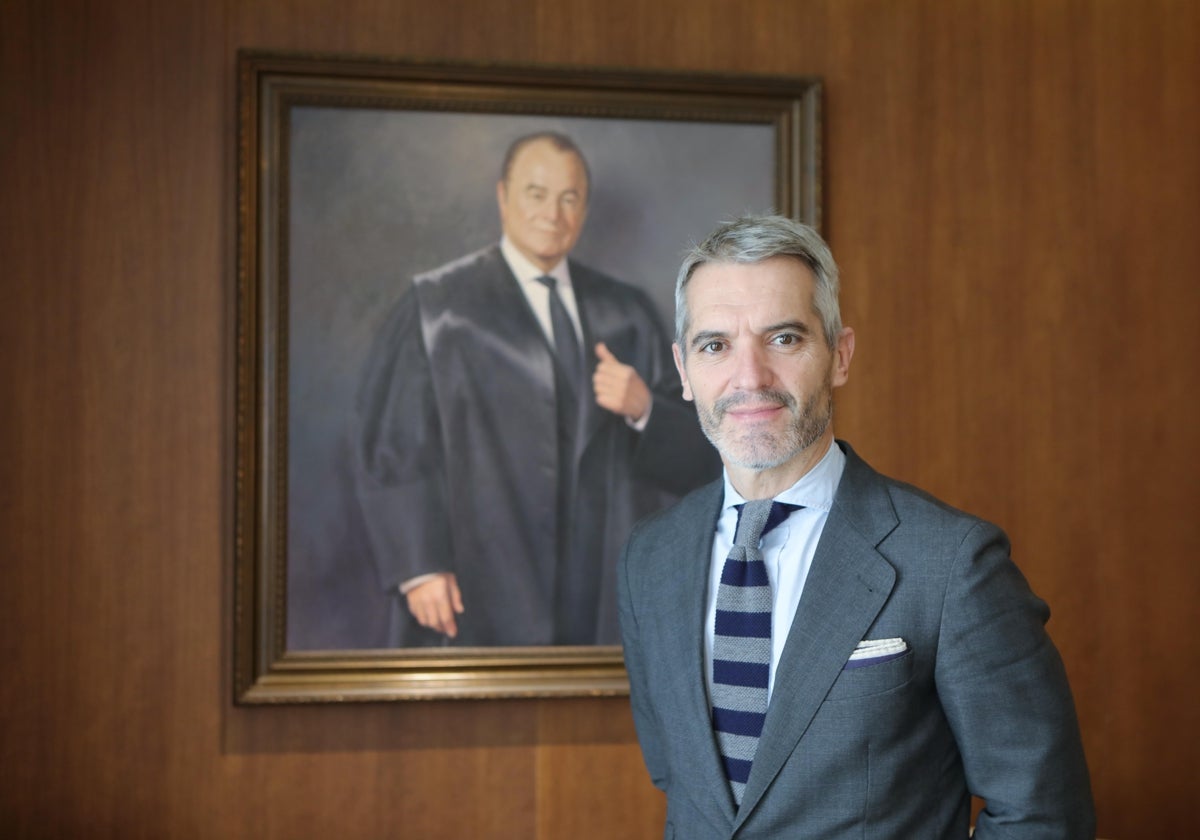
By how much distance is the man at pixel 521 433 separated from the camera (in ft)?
8.55

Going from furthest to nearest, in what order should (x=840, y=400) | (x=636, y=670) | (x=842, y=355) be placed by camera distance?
(x=840, y=400)
(x=636, y=670)
(x=842, y=355)

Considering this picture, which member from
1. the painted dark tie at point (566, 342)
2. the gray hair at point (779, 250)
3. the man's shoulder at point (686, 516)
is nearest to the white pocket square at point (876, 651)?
the man's shoulder at point (686, 516)

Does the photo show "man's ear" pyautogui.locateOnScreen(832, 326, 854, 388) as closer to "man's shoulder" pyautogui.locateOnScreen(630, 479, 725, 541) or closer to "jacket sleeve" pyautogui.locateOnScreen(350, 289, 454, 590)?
"man's shoulder" pyautogui.locateOnScreen(630, 479, 725, 541)

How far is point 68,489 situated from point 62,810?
775 mm

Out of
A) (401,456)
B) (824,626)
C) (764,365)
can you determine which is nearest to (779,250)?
(764,365)

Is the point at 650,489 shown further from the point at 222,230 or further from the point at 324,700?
the point at 222,230

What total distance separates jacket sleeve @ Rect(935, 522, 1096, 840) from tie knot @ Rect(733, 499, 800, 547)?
0.26 meters

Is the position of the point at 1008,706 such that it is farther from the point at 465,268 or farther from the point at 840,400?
the point at 465,268

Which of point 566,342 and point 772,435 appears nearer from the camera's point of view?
point 772,435

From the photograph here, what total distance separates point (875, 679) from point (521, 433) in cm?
140

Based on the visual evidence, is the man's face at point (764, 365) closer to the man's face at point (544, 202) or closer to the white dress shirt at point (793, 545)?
the white dress shirt at point (793, 545)

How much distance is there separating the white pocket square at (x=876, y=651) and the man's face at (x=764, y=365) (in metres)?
0.28

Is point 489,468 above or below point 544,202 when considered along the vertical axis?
below

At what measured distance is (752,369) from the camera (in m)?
1.51
